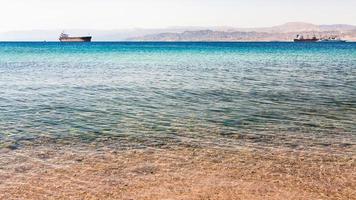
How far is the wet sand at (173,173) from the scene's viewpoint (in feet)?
32.9

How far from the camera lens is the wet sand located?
32.9ft

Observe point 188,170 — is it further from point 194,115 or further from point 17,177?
point 194,115

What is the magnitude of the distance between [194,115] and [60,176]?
31.9 feet

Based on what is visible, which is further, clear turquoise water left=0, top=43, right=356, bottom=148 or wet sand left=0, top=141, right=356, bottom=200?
clear turquoise water left=0, top=43, right=356, bottom=148

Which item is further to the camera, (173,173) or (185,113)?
(185,113)

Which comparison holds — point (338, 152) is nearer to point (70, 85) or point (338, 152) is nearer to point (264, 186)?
point (264, 186)

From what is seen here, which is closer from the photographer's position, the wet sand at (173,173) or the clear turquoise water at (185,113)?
the wet sand at (173,173)

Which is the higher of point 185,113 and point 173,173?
point 173,173

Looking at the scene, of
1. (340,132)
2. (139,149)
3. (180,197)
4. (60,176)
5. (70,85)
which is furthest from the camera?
(70,85)

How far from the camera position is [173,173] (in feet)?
37.7

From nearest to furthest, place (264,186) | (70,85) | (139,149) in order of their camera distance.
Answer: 1. (264,186)
2. (139,149)
3. (70,85)

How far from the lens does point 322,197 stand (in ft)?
32.2

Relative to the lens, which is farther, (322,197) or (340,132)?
(340,132)

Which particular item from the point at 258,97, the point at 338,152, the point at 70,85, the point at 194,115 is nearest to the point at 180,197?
the point at 338,152
